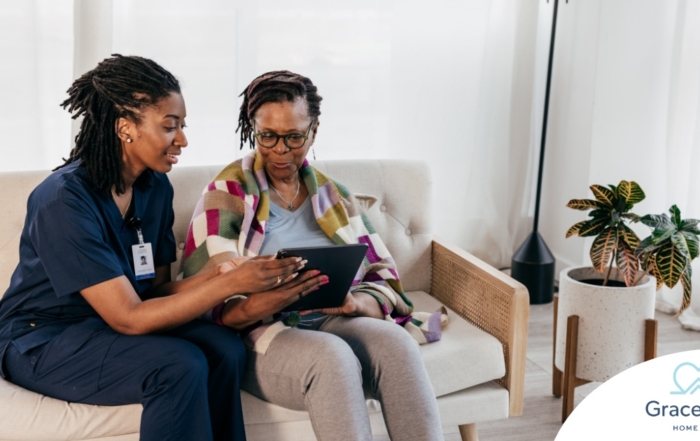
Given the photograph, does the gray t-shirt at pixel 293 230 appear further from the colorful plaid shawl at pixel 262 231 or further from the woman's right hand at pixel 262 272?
the woman's right hand at pixel 262 272

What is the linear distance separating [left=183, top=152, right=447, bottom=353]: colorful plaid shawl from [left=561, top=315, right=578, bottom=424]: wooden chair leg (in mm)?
492

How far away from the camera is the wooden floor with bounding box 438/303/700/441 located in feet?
7.87

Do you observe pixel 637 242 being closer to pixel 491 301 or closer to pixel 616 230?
pixel 616 230

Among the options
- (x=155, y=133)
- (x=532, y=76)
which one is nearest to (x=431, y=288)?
(x=155, y=133)

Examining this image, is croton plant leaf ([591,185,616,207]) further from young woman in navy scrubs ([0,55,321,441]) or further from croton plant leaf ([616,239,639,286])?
young woman in navy scrubs ([0,55,321,441])

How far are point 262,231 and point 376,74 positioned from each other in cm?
161

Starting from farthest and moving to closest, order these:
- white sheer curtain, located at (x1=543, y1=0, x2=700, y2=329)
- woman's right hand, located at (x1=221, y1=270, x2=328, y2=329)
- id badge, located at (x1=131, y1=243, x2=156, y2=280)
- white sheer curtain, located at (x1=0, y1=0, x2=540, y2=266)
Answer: white sheer curtain, located at (x1=543, y1=0, x2=700, y2=329) < white sheer curtain, located at (x1=0, y1=0, x2=540, y2=266) < id badge, located at (x1=131, y1=243, x2=156, y2=280) < woman's right hand, located at (x1=221, y1=270, x2=328, y2=329)

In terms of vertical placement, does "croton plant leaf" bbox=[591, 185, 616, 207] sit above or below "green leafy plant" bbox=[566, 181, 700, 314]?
above

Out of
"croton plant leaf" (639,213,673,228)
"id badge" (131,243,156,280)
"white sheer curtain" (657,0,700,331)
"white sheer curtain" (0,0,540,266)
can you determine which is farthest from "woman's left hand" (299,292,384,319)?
"white sheer curtain" (657,0,700,331)

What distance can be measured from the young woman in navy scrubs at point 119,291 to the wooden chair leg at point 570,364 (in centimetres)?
100

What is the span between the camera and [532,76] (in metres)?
3.67

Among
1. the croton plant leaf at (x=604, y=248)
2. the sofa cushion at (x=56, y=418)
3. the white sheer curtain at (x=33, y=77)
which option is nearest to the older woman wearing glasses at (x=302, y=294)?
the sofa cushion at (x=56, y=418)

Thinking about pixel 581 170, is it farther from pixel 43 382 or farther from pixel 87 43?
pixel 43 382

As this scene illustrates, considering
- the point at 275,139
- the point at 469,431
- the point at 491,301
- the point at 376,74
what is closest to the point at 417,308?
the point at 491,301
